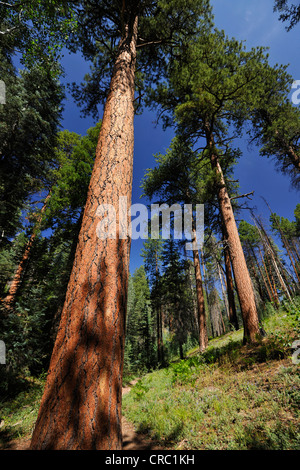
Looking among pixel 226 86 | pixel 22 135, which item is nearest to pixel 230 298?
pixel 226 86

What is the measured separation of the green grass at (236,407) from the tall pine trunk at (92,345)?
7.70ft

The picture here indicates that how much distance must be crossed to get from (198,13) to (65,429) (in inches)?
379

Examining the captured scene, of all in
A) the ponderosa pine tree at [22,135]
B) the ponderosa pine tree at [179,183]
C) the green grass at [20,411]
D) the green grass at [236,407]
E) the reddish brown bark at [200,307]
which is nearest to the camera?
the green grass at [236,407]

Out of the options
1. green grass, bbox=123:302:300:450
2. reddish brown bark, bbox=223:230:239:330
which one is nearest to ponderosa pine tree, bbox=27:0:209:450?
green grass, bbox=123:302:300:450

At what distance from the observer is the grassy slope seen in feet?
7.92

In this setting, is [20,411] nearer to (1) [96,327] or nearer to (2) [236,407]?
(2) [236,407]

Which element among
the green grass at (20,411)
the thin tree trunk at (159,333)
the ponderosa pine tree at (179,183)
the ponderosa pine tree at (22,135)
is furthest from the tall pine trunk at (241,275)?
the thin tree trunk at (159,333)

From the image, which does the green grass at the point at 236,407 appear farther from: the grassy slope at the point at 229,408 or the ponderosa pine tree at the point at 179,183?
the ponderosa pine tree at the point at 179,183

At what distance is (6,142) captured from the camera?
985 centimetres

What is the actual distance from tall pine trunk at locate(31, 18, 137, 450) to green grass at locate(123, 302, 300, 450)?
92.4 inches

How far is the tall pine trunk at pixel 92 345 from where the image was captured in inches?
42.3

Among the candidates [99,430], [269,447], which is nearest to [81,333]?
[99,430]

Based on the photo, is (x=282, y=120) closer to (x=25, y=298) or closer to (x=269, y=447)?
(x=269, y=447)
